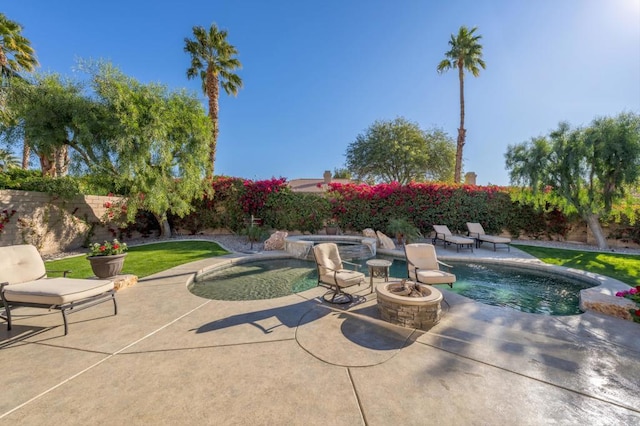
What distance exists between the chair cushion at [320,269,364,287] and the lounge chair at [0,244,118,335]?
3538 millimetres

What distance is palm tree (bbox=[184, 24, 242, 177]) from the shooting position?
15180 mm

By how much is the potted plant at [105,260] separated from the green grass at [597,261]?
11.4 metres

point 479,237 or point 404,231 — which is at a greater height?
point 404,231

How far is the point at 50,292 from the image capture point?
11.9ft

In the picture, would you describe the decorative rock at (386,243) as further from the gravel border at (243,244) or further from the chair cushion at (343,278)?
the chair cushion at (343,278)

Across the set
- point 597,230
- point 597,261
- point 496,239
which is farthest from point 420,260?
point 597,230

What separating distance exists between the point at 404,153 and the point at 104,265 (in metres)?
24.7

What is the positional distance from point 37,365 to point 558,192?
16.4 metres

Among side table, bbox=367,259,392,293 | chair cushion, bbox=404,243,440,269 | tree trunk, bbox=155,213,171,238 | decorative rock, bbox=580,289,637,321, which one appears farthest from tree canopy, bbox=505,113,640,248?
tree trunk, bbox=155,213,171,238

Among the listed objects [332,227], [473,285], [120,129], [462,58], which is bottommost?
[473,285]

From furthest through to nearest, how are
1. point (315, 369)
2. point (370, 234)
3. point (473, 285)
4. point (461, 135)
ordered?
point (461, 135)
point (370, 234)
point (473, 285)
point (315, 369)

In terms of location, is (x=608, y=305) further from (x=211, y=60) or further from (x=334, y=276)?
(x=211, y=60)

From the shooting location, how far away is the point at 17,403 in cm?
231

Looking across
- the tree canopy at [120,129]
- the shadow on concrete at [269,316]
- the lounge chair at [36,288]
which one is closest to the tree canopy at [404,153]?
the tree canopy at [120,129]
